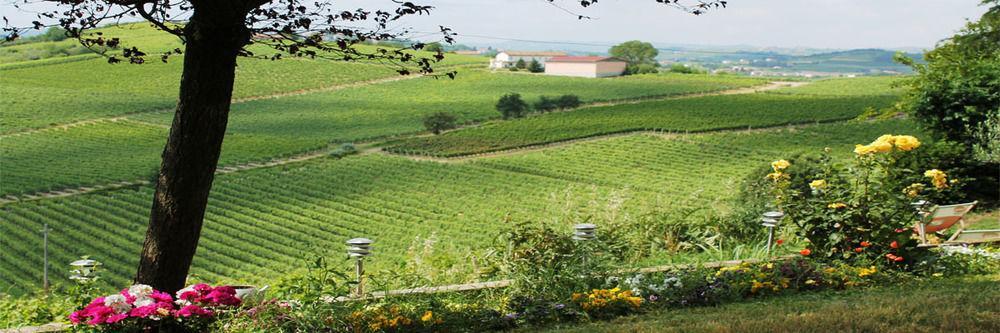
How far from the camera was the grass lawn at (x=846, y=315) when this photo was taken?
448cm

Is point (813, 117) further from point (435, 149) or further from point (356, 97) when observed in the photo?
point (356, 97)

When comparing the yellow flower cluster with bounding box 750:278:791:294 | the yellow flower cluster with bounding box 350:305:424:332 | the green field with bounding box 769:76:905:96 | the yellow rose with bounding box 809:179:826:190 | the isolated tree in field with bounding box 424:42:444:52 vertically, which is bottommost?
the green field with bounding box 769:76:905:96

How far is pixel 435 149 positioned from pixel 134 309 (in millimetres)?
39572

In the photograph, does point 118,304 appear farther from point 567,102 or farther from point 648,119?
point 567,102

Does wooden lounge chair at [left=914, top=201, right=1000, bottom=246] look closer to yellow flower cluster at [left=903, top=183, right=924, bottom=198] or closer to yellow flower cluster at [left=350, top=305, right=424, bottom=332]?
yellow flower cluster at [left=903, top=183, right=924, bottom=198]

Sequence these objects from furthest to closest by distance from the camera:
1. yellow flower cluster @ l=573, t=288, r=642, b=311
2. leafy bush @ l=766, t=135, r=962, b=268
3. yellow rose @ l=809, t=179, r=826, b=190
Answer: yellow rose @ l=809, t=179, r=826, b=190 < leafy bush @ l=766, t=135, r=962, b=268 < yellow flower cluster @ l=573, t=288, r=642, b=311

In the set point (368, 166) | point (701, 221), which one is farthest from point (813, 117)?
point (701, 221)

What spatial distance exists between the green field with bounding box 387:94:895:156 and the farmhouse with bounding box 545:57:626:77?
3016cm

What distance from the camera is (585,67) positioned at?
300 feet

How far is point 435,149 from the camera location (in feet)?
145

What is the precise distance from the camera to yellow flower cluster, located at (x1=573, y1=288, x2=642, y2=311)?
→ 212 inches

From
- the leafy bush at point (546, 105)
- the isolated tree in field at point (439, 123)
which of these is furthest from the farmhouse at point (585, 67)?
the isolated tree in field at point (439, 123)

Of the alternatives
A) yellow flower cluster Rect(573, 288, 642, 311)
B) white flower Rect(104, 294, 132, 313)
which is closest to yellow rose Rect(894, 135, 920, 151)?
yellow flower cluster Rect(573, 288, 642, 311)

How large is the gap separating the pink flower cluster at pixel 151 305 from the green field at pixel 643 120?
38.0 metres
